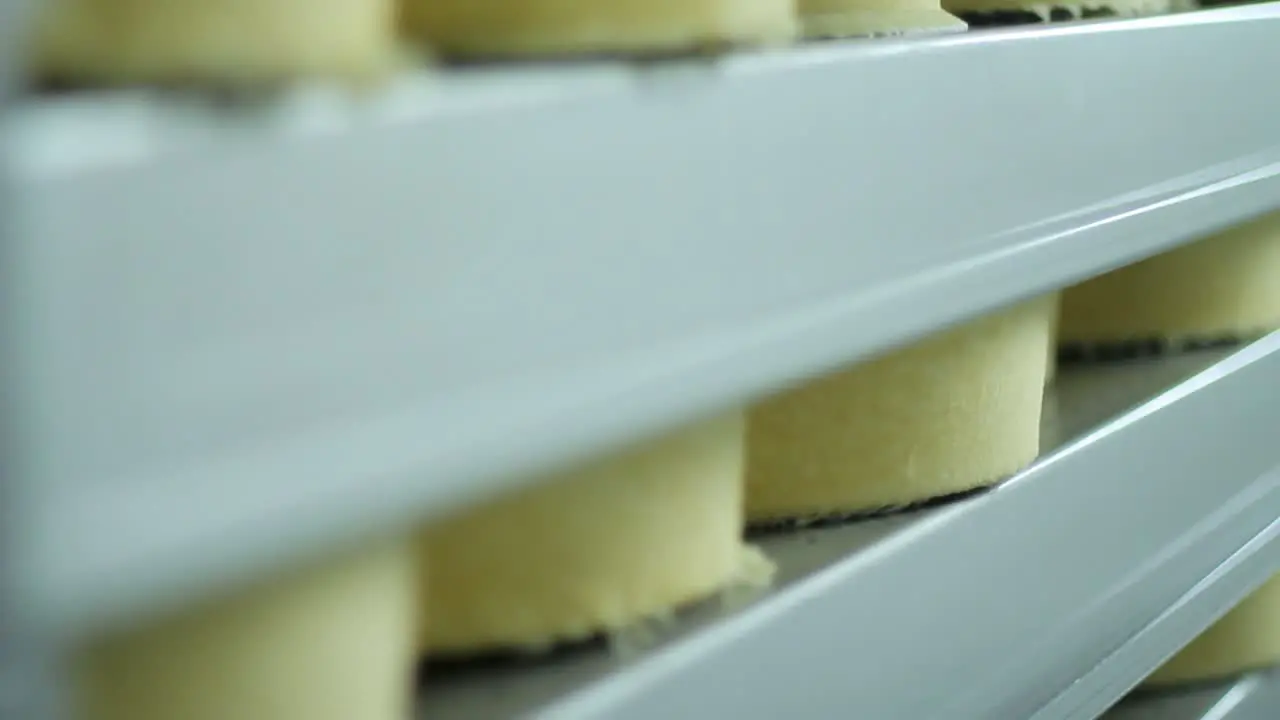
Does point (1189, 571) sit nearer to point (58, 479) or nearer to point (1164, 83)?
point (1164, 83)

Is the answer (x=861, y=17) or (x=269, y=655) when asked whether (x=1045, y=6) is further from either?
(x=269, y=655)

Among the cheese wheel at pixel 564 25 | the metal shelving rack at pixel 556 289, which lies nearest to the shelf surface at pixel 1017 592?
the metal shelving rack at pixel 556 289

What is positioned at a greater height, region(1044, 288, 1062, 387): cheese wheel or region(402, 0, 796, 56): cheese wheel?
region(402, 0, 796, 56): cheese wheel

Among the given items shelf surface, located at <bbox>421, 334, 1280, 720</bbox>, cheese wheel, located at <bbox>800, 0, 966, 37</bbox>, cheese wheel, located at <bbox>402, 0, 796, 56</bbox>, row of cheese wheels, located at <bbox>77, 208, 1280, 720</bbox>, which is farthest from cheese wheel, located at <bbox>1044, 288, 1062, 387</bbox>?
cheese wheel, located at <bbox>402, 0, 796, 56</bbox>

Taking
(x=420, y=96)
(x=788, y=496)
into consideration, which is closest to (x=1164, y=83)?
(x=788, y=496)

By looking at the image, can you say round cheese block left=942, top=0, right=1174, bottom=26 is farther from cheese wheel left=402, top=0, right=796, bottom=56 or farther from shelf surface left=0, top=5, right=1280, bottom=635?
cheese wheel left=402, top=0, right=796, bottom=56

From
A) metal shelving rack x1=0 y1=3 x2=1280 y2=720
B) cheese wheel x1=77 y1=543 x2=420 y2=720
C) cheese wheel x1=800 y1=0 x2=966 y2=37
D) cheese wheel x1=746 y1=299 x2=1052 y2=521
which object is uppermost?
cheese wheel x1=800 y1=0 x2=966 y2=37
